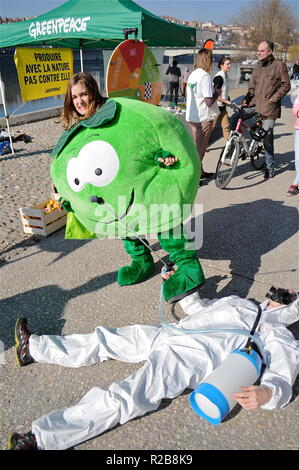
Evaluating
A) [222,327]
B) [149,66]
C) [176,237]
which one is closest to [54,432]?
[222,327]

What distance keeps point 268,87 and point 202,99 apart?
41.2 inches

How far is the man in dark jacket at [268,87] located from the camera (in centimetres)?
527

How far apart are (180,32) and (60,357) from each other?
26.3 ft

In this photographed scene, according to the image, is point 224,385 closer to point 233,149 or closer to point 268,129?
point 233,149

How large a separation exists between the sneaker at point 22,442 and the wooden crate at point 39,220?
8.72 feet

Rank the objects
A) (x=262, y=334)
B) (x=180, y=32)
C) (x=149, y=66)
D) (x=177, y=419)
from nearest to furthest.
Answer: (x=177, y=419), (x=262, y=334), (x=149, y=66), (x=180, y=32)

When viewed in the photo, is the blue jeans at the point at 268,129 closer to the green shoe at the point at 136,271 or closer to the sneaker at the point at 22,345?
the green shoe at the point at 136,271

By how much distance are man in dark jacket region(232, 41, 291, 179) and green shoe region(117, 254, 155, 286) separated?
138 inches

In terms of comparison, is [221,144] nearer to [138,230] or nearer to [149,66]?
[149,66]

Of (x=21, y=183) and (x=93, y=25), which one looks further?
(x=93, y=25)

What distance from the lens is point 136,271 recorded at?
3234 mm

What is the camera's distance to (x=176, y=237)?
8.91ft

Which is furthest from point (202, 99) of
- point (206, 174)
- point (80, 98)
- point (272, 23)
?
point (272, 23)

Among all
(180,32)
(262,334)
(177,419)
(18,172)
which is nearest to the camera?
(177,419)
